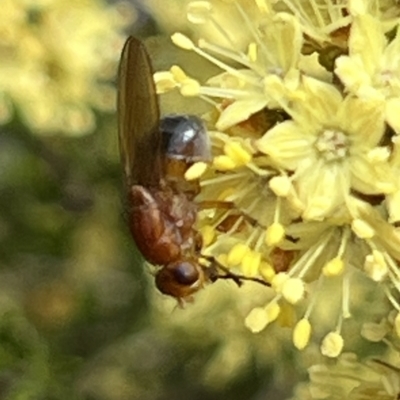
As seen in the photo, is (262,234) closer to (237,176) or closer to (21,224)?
(237,176)

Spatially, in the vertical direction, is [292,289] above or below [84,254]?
above

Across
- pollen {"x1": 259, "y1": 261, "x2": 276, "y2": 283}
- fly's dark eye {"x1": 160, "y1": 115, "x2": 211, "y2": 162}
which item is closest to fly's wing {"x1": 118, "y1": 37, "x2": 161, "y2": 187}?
fly's dark eye {"x1": 160, "y1": 115, "x2": 211, "y2": 162}

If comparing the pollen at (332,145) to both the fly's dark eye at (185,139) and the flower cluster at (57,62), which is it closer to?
the fly's dark eye at (185,139)

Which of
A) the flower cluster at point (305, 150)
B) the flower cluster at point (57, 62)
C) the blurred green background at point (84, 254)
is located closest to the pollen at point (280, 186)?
the flower cluster at point (305, 150)

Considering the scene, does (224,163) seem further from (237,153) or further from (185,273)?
(185,273)

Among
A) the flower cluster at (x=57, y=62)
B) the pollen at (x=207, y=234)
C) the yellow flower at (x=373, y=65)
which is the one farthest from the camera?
the flower cluster at (x=57, y=62)

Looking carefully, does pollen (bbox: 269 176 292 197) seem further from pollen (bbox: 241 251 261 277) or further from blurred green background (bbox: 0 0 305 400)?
blurred green background (bbox: 0 0 305 400)

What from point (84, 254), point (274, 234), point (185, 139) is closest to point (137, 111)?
point (185, 139)
